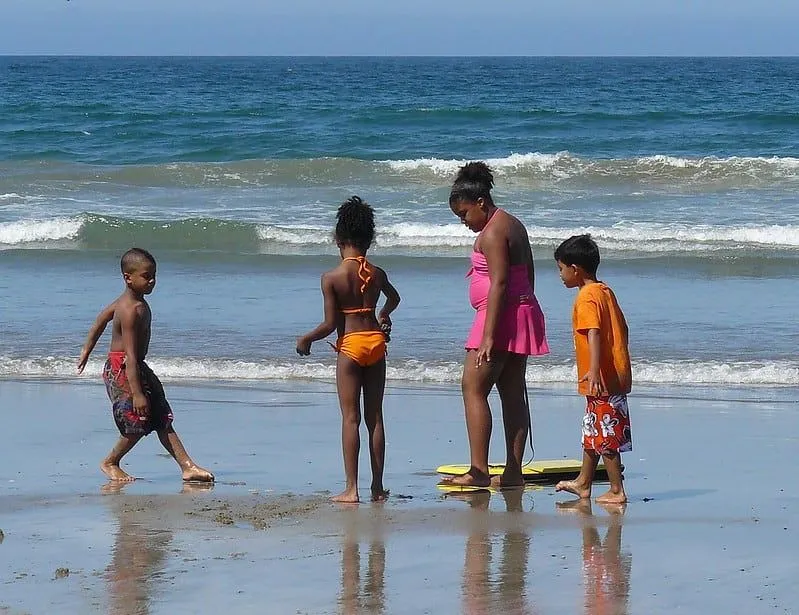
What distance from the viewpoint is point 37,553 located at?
4.49 meters

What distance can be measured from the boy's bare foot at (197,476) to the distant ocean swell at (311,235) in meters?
9.71

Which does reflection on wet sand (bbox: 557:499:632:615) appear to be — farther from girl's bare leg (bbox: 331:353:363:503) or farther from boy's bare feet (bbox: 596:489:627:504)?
girl's bare leg (bbox: 331:353:363:503)

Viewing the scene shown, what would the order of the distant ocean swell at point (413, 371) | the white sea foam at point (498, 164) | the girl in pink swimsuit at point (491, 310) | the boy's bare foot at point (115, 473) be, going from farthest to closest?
the white sea foam at point (498, 164) < the distant ocean swell at point (413, 371) < the boy's bare foot at point (115, 473) < the girl in pink swimsuit at point (491, 310)

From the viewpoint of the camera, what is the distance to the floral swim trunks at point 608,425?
5473 mm

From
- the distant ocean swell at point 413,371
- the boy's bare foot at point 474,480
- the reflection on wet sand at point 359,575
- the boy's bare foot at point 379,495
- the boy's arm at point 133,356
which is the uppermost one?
the boy's arm at point 133,356

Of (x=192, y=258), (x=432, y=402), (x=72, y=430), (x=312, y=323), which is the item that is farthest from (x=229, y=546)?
(x=192, y=258)

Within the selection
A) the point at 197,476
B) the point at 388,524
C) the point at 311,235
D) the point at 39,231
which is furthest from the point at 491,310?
the point at 39,231

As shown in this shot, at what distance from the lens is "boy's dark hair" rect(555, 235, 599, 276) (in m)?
5.48

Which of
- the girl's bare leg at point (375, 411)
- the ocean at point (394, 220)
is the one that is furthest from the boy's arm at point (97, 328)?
the ocean at point (394, 220)

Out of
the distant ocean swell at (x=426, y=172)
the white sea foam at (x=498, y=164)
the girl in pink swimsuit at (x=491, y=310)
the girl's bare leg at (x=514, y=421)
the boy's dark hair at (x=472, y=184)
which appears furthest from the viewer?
the white sea foam at (x=498, y=164)

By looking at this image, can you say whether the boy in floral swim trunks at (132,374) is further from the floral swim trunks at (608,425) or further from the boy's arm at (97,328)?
the floral swim trunks at (608,425)

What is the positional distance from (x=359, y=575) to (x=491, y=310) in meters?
1.55

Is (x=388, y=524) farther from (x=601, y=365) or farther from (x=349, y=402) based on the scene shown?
(x=601, y=365)

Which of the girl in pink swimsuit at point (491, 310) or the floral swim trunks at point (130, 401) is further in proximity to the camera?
the floral swim trunks at point (130, 401)
